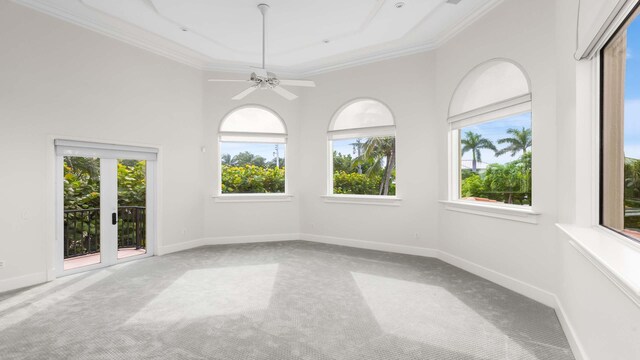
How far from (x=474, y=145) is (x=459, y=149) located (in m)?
0.29

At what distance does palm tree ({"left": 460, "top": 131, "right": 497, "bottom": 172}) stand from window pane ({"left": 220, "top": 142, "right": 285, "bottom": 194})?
11.5 ft

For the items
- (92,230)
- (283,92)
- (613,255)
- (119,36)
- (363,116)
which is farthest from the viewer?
(363,116)

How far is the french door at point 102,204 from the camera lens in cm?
438

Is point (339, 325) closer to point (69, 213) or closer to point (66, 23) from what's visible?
point (69, 213)

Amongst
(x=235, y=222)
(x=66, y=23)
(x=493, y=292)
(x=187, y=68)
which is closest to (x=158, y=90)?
(x=187, y=68)

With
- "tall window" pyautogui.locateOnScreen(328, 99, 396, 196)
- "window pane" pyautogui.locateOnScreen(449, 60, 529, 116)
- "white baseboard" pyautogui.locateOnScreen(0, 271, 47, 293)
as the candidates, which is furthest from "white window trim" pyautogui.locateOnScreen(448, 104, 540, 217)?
"white baseboard" pyautogui.locateOnScreen(0, 271, 47, 293)

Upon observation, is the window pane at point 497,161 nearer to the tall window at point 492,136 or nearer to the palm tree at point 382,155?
the tall window at point 492,136

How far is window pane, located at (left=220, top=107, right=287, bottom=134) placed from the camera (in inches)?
250

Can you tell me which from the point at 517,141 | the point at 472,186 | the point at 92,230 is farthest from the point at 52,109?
the point at 517,141

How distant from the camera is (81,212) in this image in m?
4.55

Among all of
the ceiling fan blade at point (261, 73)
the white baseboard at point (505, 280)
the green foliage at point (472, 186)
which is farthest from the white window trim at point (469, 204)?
the ceiling fan blade at point (261, 73)

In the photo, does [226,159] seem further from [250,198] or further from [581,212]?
[581,212]

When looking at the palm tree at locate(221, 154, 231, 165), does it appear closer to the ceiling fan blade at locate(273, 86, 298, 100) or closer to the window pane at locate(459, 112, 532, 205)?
the ceiling fan blade at locate(273, 86, 298, 100)

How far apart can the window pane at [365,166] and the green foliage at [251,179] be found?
124cm
